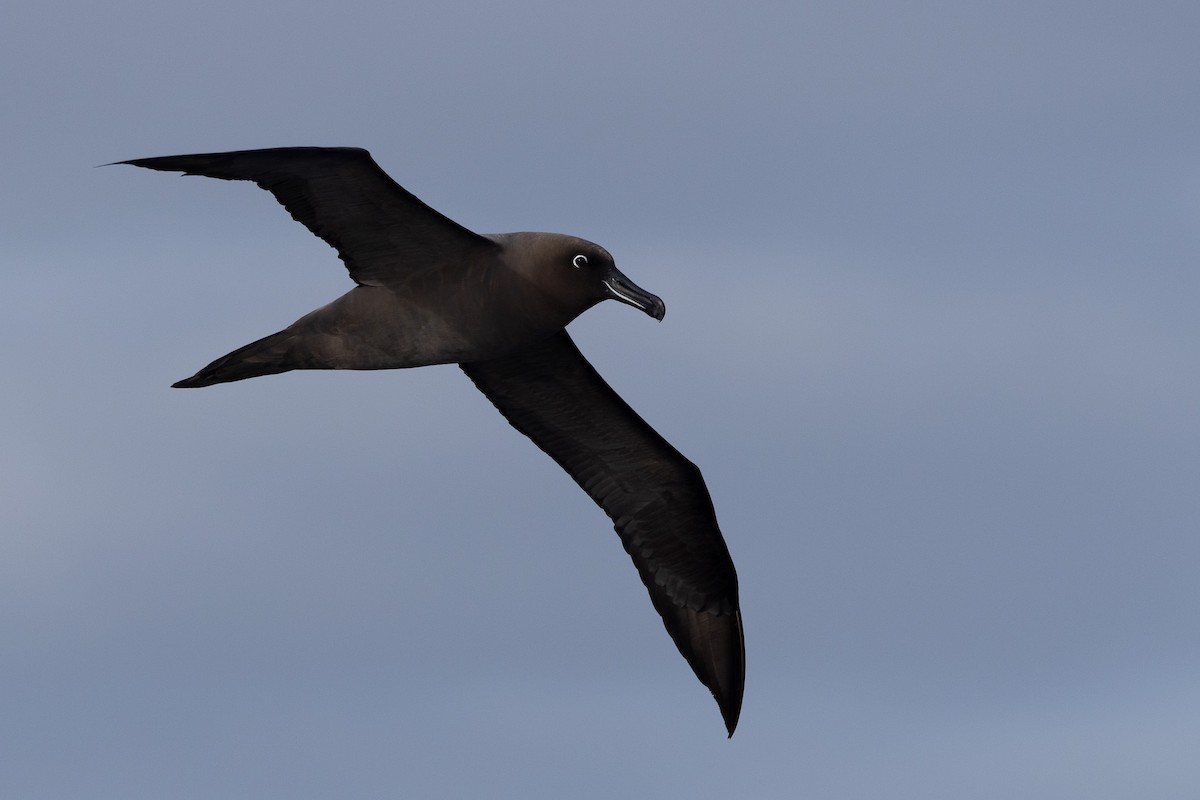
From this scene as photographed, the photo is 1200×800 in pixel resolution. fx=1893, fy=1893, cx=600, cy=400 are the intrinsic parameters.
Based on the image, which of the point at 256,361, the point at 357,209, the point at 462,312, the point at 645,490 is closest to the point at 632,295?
the point at 462,312

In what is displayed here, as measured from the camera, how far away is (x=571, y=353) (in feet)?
54.5

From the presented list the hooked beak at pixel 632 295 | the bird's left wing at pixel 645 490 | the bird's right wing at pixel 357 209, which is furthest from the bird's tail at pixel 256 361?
the hooked beak at pixel 632 295

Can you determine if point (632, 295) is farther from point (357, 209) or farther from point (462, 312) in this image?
point (357, 209)

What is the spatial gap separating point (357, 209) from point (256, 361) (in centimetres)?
172

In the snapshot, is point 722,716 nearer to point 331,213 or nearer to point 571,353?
point 571,353

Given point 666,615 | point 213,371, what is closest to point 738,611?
point 666,615

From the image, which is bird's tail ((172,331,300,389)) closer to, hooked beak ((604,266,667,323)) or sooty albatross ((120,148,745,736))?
sooty albatross ((120,148,745,736))

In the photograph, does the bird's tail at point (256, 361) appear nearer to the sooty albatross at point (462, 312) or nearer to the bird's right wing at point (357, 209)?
the sooty albatross at point (462, 312)

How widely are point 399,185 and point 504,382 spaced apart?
2.78 meters

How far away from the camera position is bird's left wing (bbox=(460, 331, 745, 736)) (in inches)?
667

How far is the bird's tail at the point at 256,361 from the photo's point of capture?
1581 centimetres

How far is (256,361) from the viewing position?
15883mm

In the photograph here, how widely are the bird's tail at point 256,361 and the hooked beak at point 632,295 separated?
110 inches

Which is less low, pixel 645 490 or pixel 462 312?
pixel 462 312
